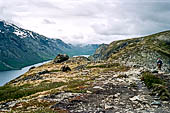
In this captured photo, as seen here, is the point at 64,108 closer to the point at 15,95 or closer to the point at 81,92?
the point at 81,92

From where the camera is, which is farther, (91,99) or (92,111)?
(91,99)

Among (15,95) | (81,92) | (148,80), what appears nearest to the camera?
(81,92)

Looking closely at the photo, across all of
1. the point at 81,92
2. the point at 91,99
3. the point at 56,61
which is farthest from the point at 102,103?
the point at 56,61

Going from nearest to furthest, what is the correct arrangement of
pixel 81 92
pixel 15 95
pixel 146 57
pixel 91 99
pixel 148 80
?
pixel 91 99 < pixel 81 92 < pixel 148 80 < pixel 15 95 < pixel 146 57

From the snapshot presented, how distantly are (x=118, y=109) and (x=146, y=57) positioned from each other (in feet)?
239

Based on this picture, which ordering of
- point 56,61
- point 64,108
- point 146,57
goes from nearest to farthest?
point 64,108
point 146,57
point 56,61

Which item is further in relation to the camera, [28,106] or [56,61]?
[56,61]

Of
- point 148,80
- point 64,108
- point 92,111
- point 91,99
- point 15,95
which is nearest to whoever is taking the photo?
point 92,111

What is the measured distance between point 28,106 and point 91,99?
24.3 feet

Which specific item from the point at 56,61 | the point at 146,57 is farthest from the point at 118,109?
the point at 56,61

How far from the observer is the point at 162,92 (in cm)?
2138

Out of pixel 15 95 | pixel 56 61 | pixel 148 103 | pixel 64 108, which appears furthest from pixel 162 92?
pixel 56 61

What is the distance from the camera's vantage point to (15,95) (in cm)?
3303

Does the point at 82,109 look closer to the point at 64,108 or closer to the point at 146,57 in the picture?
the point at 64,108
